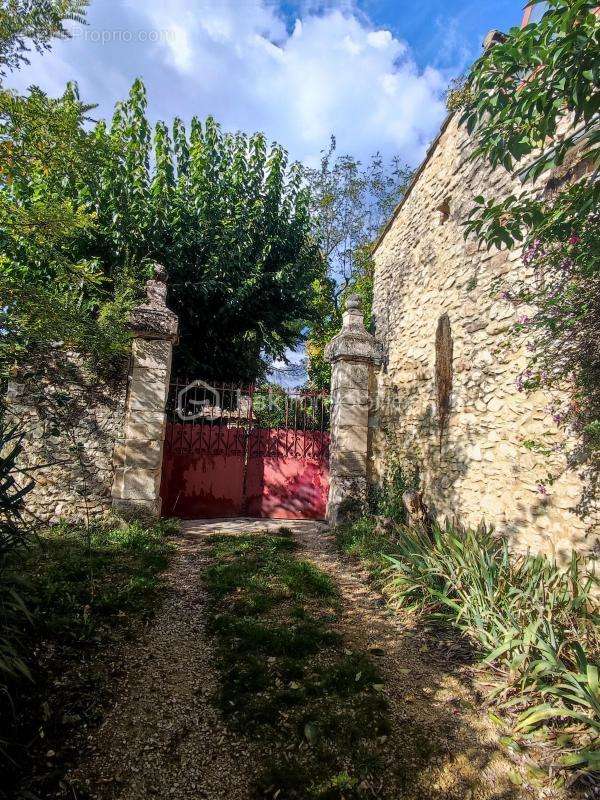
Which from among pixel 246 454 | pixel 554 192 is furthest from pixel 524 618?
pixel 246 454

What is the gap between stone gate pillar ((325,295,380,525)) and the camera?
21.1 feet

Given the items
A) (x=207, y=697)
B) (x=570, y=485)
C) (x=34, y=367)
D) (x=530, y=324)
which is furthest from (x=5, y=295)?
(x=570, y=485)

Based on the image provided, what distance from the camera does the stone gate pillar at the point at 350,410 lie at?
6430 mm

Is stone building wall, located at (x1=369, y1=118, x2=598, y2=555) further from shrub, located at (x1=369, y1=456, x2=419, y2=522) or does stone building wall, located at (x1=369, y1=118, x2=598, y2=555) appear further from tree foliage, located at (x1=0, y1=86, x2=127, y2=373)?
tree foliage, located at (x1=0, y1=86, x2=127, y2=373)

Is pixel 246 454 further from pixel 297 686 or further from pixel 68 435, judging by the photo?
pixel 297 686

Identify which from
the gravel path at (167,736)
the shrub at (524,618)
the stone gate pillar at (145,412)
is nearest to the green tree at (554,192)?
the shrub at (524,618)

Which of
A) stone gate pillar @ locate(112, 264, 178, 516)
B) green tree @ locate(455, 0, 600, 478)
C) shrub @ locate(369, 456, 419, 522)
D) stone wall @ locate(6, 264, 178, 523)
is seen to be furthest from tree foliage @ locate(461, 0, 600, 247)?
stone wall @ locate(6, 264, 178, 523)

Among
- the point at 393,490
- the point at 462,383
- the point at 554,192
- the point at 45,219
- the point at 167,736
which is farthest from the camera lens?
the point at 393,490

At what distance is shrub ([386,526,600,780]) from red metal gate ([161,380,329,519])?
349 cm

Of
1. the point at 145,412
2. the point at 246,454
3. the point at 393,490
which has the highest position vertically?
the point at 145,412

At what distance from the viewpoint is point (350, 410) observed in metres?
6.58

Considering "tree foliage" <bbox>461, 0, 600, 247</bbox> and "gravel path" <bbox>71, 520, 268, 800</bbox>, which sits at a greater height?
"tree foliage" <bbox>461, 0, 600, 247</bbox>

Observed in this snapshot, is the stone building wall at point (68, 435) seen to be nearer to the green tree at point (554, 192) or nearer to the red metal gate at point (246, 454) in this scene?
the red metal gate at point (246, 454)

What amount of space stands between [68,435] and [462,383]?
499cm
